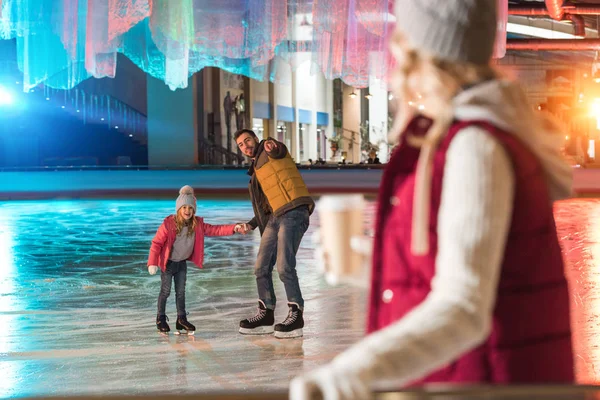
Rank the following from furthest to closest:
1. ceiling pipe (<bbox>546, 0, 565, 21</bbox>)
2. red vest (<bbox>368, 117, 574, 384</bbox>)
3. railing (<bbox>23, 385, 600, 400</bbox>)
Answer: ceiling pipe (<bbox>546, 0, 565, 21</bbox>) → red vest (<bbox>368, 117, 574, 384</bbox>) → railing (<bbox>23, 385, 600, 400</bbox>)

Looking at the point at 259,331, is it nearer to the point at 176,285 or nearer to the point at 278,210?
the point at 176,285

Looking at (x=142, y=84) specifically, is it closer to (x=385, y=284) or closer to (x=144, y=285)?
(x=144, y=285)

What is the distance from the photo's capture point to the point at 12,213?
16.9 meters

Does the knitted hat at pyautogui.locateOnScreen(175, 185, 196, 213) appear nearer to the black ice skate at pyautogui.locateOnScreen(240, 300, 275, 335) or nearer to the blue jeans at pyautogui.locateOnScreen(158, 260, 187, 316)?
the blue jeans at pyautogui.locateOnScreen(158, 260, 187, 316)

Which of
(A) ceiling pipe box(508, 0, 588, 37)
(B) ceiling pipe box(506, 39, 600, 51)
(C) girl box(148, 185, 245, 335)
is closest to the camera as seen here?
(C) girl box(148, 185, 245, 335)

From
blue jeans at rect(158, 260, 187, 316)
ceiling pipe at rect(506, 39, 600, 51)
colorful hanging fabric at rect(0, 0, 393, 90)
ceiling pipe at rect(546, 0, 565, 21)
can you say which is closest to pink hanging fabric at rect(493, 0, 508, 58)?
colorful hanging fabric at rect(0, 0, 393, 90)

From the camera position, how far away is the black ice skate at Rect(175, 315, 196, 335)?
5.75 meters

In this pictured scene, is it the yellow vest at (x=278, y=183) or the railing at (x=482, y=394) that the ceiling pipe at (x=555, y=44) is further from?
the railing at (x=482, y=394)

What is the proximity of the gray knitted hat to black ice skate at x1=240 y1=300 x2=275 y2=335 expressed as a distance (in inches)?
184

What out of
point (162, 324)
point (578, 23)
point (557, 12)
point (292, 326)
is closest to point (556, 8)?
point (557, 12)

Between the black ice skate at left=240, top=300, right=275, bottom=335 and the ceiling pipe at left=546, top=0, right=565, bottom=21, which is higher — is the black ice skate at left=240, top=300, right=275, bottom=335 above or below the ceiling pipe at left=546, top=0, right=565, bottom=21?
below

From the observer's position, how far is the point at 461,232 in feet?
3.72

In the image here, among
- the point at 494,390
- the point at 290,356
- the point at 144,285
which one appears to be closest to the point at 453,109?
the point at 494,390

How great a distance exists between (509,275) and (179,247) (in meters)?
4.70
